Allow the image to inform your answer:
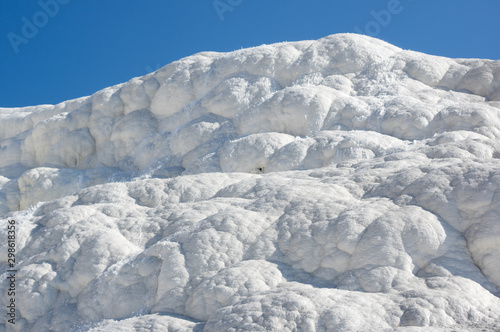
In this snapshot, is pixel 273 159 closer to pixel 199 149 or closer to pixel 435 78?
pixel 199 149

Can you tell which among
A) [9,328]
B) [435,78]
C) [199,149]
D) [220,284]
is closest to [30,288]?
[9,328]

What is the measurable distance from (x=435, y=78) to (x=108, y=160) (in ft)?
37.3

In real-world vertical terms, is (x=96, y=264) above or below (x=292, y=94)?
below

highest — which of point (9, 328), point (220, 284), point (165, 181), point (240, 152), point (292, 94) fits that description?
point (292, 94)

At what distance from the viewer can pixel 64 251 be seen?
27.3 feet

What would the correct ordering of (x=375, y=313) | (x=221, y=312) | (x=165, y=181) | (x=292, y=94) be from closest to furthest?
(x=375, y=313), (x=221, y=312), (x=165, y=181), (x=292, y=94)

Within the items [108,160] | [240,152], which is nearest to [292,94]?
[240,152]

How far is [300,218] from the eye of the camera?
7512 millimetres

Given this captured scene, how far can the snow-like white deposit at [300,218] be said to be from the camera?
5.96m

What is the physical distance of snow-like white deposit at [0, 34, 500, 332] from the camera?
5961 millimetres

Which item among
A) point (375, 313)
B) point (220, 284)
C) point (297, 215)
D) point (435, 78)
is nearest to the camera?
point (375, 313)

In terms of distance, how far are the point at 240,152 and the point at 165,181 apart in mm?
3252

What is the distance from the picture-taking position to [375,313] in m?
5.47

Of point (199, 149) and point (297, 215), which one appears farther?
point (199, 149)
